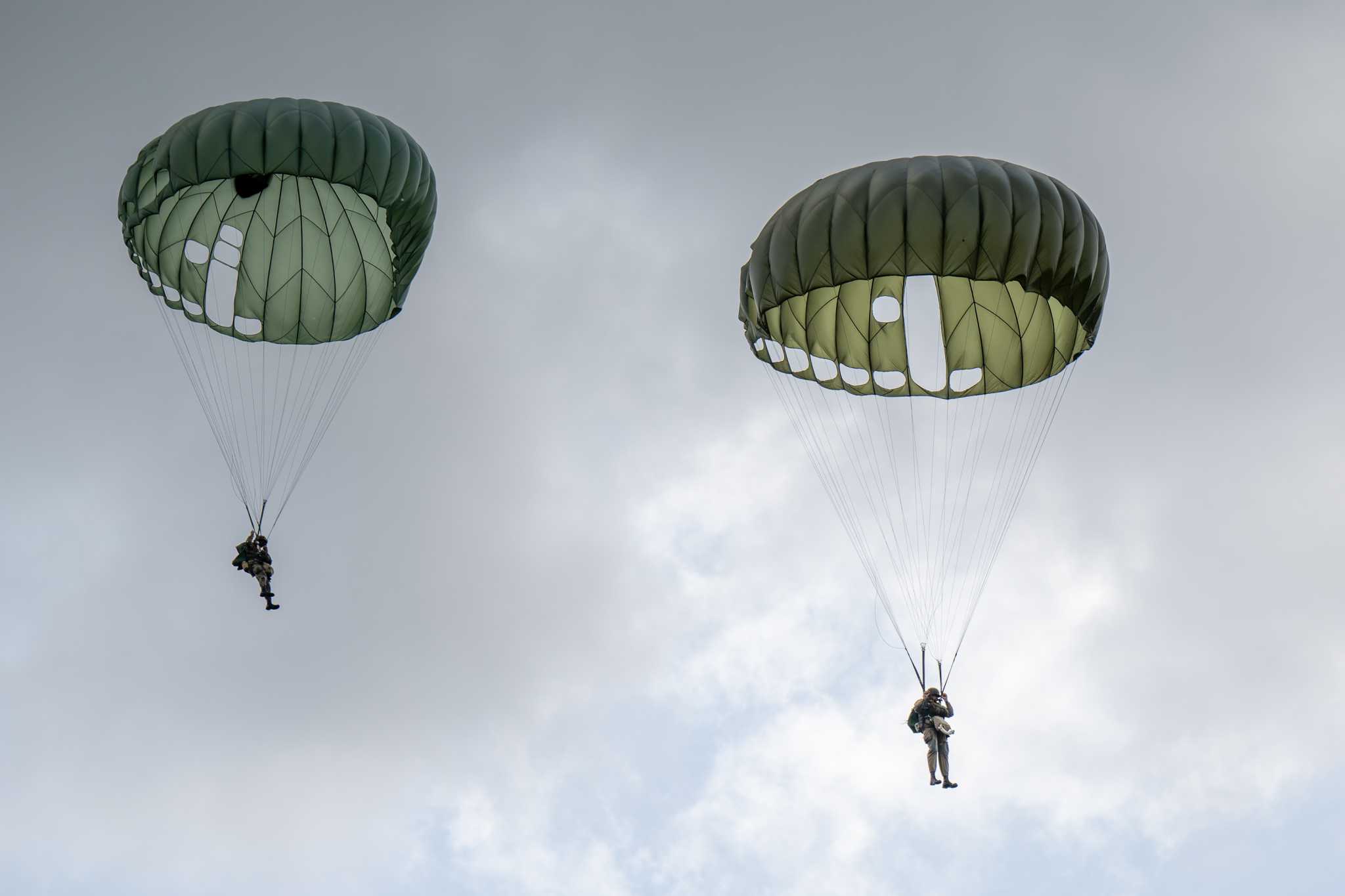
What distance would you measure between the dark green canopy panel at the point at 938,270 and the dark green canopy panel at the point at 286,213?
5.35m

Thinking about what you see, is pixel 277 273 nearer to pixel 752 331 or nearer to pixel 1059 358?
pixel 752 331

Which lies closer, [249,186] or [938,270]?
[938,270]

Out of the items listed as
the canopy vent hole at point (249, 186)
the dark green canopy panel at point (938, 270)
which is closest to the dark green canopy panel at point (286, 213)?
the canopy vent hole at point (249, 186)

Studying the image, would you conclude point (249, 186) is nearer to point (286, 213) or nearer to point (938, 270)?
point (286, 213)

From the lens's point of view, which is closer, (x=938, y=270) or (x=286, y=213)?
(x=938, y=270)

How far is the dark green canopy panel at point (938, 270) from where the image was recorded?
2234 cm

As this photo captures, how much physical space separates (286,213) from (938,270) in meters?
9.93

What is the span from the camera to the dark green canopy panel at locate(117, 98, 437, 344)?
24.4 meters

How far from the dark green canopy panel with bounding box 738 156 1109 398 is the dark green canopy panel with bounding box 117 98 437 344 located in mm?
5348

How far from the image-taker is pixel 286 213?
26281 mm

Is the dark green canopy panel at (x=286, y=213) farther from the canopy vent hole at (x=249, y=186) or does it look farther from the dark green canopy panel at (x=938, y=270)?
the dark green canopy panel at (x=938, y=270)

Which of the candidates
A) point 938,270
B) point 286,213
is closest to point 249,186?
point 286,213

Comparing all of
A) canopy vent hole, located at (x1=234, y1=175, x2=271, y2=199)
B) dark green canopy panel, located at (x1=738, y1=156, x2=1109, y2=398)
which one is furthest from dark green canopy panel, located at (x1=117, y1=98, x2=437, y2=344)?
dark green canopy panel, located at (x1=738, y1=156, x2=1109, y2=398)

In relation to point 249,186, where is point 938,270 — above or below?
below
